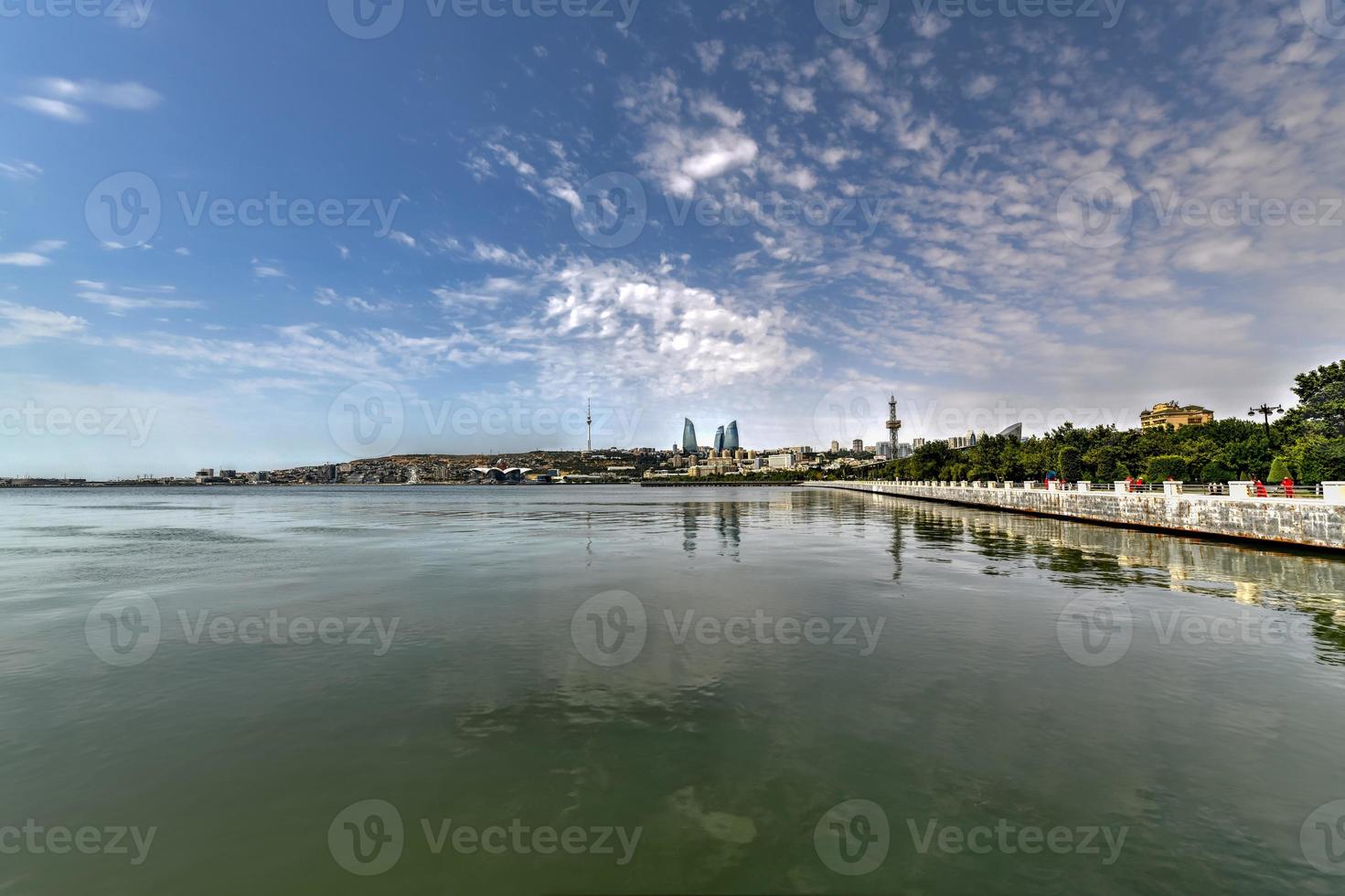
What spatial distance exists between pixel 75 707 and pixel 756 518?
52837 mm

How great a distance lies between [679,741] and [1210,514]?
39.9 meters

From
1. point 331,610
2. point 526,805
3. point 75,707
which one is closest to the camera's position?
point 526,805

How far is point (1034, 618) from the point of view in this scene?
15766mm

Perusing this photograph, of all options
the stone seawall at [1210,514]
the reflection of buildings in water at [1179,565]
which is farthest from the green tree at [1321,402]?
the reflection of buildings in water at [1179,565]

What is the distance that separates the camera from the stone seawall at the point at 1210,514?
2703cm

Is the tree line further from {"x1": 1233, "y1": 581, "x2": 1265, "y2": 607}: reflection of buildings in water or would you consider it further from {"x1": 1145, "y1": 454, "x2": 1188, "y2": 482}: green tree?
{"x1": 1233, "y1": 581, "x2": 1265, "y2": 607}: reflection of buildings in water

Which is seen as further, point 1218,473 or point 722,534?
point 1218,473

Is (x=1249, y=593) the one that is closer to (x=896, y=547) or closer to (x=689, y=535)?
(x=896, y=547)

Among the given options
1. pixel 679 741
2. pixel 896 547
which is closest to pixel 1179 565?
pixel 896 547

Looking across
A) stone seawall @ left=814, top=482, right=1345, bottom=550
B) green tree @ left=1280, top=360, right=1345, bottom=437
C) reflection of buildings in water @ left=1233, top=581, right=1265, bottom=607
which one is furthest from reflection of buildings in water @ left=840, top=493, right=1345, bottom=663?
green tree @ left=1280, top=360, right=1345, bottom=437

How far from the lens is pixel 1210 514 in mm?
34156

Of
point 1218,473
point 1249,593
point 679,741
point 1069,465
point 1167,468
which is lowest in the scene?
point 1249,593

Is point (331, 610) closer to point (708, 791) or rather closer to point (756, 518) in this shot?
point (708, 791)

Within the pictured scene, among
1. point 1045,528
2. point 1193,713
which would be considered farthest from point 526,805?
point 1045,528
